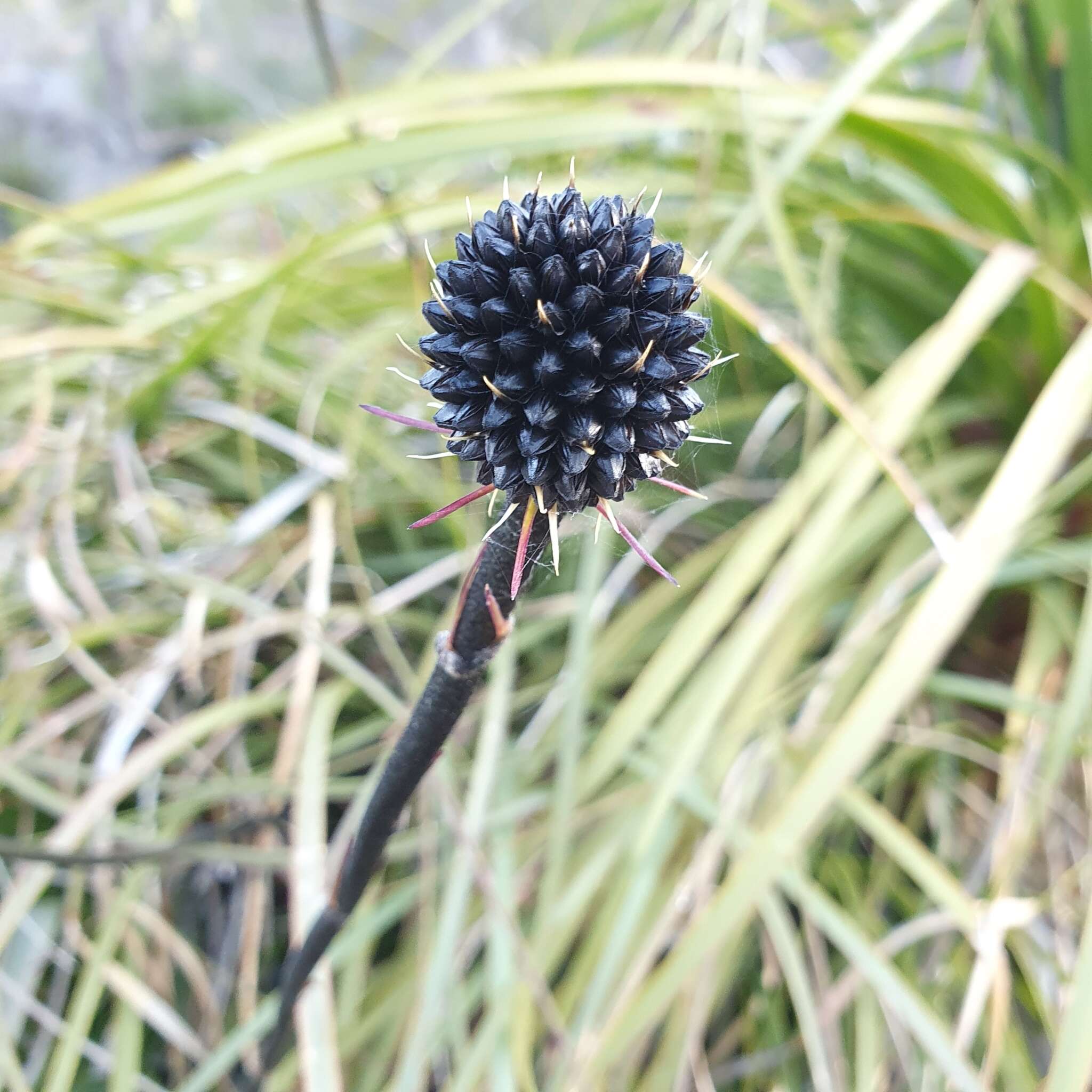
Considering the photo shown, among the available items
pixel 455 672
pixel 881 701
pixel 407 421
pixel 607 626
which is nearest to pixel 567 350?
pixel 407 421

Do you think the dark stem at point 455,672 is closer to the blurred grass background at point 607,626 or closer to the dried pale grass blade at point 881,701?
the blurred grass background at point 607,626

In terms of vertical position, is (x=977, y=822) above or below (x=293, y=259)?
below

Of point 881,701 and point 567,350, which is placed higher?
point 567,350

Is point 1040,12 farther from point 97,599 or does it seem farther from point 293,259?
point 97,599

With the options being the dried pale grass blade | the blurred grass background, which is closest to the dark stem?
the blurred grass background

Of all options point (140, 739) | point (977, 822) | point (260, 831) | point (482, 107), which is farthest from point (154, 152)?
point (977, 822)

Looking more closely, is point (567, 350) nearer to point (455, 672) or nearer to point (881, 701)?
point (455, 672)

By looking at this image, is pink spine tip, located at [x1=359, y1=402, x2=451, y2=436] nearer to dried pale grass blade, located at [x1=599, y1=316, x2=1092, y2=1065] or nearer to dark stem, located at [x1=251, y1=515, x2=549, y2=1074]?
dark stem, located at [x1=251, y1=515, x2=549, y2=1074]
